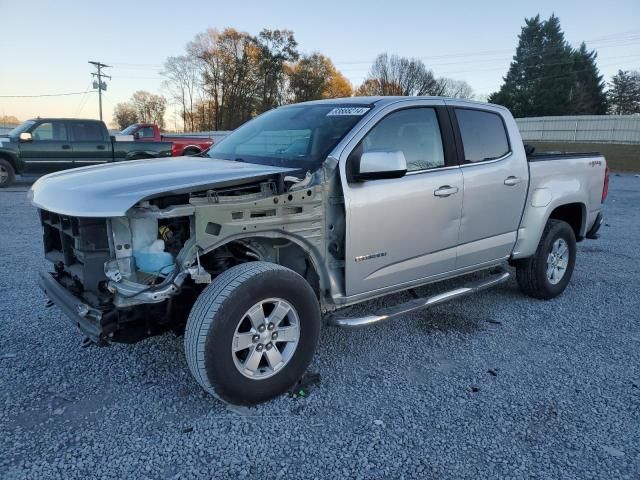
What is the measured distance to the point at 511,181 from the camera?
4.23 meters

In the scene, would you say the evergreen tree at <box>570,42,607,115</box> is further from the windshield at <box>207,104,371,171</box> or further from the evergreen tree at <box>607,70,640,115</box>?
the windshield at <box>207,104,371,171</box>

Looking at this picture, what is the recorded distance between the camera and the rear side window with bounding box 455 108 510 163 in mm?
3996

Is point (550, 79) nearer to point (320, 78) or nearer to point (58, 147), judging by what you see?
point (320, 78)

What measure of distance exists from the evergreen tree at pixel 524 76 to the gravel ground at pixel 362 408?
170ft

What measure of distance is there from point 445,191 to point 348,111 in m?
0.95

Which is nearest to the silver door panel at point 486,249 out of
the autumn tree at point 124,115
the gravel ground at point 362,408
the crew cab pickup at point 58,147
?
the gravel ground at point 362,408

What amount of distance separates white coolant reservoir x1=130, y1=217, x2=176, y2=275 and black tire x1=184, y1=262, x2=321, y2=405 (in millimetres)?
274

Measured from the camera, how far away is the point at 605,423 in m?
2.77

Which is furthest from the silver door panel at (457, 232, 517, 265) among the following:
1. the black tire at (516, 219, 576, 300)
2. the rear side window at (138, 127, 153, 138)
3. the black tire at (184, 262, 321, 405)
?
the rear side window at (138, 127, 153, 138)

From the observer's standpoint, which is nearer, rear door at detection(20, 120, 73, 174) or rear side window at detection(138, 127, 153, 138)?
rear door at detection(20, 120, 73, 174)

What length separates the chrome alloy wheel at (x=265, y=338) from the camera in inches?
108

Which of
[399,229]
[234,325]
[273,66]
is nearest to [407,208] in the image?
[399,229]

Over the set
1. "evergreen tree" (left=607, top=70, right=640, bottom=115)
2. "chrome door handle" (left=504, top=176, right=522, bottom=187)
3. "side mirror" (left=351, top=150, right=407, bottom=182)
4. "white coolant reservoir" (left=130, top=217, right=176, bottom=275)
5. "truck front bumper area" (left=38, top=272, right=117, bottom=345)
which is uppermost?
"evergreen tree" (left=607, top=70, right=640, bottom=115)

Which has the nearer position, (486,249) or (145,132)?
(486,249)
